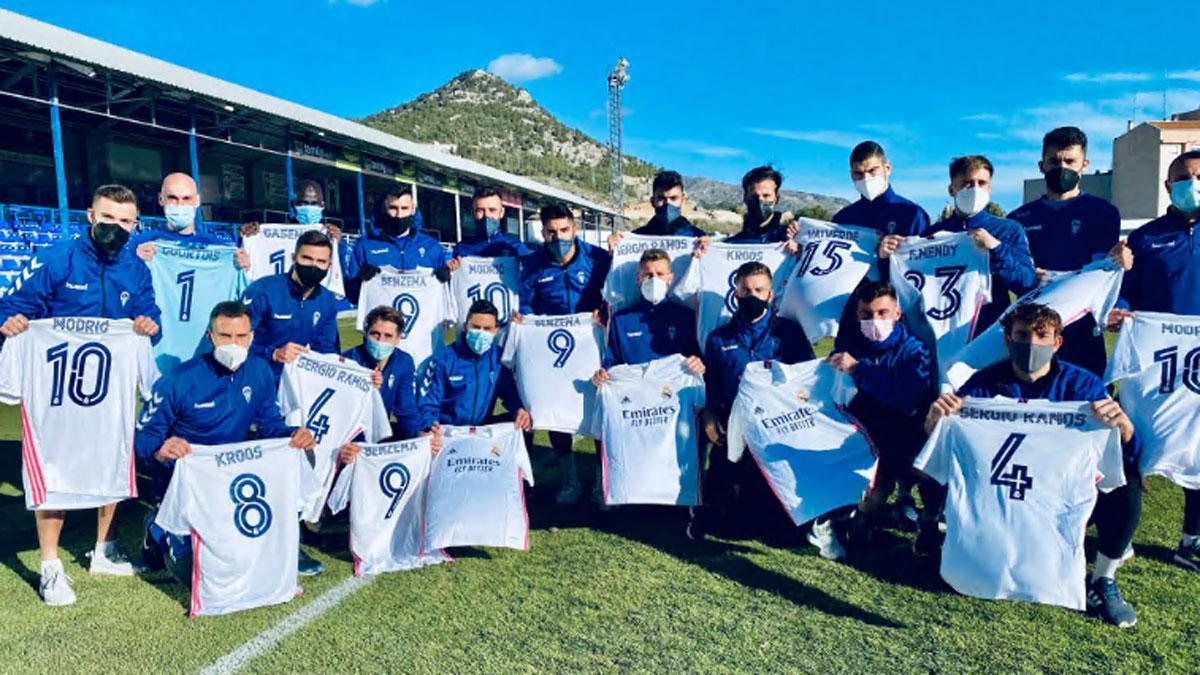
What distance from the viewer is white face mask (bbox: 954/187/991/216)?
4.96 meters

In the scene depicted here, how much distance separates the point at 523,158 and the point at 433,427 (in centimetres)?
12353

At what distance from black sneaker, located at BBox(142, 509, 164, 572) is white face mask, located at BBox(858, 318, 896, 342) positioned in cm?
486

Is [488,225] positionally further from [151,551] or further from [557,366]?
[151,551]

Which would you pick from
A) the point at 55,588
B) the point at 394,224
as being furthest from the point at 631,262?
the point at 55,588

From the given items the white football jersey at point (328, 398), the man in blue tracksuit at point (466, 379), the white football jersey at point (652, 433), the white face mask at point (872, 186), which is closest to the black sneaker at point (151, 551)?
the white football jersey at point (328, 398)

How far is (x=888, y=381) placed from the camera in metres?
4.83

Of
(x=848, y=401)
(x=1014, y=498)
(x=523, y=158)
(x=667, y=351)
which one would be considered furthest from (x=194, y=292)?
(x=523, y=158)

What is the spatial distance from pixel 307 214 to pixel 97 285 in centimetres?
194

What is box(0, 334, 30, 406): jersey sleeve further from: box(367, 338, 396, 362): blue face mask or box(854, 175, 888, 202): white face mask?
box(854, 175, 888, 202): white face mask

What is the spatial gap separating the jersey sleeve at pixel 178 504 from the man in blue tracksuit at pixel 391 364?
57.5 inches

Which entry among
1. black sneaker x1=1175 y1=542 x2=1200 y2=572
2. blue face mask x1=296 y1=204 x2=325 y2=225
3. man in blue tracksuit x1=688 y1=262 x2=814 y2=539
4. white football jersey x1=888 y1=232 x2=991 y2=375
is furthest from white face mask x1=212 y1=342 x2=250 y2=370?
black sneaker x1=1175 y1=542 x2=1200 y2=572

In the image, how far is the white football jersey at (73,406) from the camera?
4.54m

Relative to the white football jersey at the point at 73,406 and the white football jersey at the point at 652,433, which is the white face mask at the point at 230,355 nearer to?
the white football jersey at the point at 73,406

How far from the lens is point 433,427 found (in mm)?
5160
